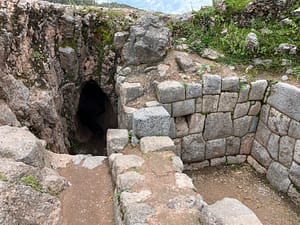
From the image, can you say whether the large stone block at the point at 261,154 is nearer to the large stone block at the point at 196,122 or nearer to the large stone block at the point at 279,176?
the large stone block at the point at 279,176

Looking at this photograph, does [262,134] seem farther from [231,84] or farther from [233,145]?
[231,84]

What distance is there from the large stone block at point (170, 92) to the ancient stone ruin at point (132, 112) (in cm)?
2

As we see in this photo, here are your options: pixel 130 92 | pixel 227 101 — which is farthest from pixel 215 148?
pixel 130 92

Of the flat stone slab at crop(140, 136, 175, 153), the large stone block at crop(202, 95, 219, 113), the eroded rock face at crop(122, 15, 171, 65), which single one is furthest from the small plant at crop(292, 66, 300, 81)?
the flat stone slab at crop(140, 136, 175, 153)

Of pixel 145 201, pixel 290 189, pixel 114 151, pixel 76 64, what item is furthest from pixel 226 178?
pixel 76 64

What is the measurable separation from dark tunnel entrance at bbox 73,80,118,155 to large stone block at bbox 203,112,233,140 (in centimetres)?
328

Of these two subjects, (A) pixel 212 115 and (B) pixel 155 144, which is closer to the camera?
(B) pixel 155 144

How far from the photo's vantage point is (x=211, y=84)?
6426 millimetres

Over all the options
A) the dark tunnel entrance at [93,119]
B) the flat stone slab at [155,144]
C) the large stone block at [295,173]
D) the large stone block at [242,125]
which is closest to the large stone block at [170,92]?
the flat stone slab at [155,144]

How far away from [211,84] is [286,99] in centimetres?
147

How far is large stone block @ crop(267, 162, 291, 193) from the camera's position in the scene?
6.16 metres

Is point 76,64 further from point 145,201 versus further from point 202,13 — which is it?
point 145,201

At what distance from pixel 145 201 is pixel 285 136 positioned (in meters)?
3.57

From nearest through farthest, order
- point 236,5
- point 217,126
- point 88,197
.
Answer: point 88,197 < point 217,126 < point 236,5
